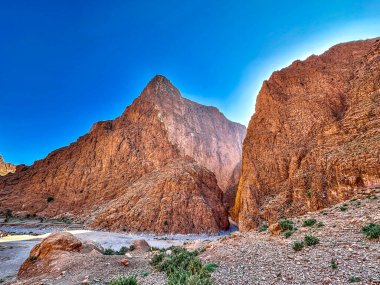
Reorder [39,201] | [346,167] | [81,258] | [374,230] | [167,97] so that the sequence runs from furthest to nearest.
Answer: [167,97] → [39,201] → [346,167] → [81,258] → [374,230]

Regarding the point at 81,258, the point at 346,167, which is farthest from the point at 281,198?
the point at 81,258

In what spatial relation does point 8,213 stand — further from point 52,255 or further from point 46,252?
point 52,255

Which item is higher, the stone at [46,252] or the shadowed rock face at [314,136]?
the shadowed rock face at [314,136]

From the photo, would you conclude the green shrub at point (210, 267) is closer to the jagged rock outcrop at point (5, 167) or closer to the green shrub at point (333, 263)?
the green shrub at point (333, 263)

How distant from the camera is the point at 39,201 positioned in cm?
6600

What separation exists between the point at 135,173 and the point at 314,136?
44.2 m

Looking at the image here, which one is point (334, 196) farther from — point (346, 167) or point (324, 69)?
point (324, 69)

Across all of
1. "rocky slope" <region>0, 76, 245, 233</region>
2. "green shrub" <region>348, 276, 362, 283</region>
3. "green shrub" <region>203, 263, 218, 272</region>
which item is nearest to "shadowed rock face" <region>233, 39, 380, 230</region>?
"rocky slope" <region>0, 76, 245, 233</region>

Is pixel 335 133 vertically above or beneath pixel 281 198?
above

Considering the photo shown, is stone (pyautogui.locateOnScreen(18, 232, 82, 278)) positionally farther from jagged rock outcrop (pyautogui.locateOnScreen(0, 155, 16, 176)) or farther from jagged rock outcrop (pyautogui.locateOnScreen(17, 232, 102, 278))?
jagged rock outcrop (pyautogui.locateOnScreen(0, 155, 16, 176))

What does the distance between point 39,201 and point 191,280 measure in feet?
246

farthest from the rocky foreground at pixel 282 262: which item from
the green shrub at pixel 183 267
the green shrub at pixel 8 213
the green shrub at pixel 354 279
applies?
the green shrub at pixel 8 213

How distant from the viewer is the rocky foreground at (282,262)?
6.07m

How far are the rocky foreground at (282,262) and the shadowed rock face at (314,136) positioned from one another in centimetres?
1489
